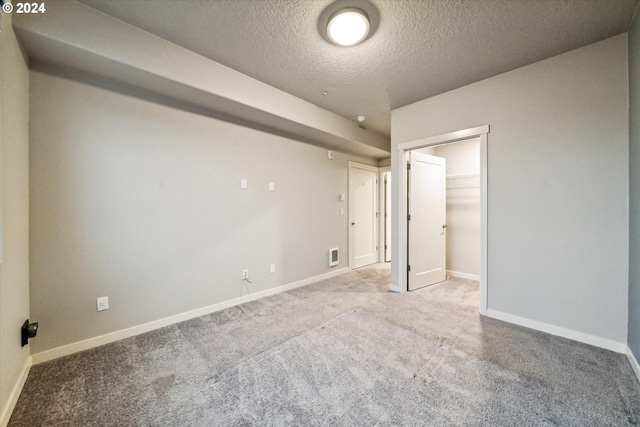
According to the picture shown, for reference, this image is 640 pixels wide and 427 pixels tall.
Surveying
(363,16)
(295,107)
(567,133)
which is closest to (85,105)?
(295,107)

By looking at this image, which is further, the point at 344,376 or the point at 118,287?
the point at 118,287

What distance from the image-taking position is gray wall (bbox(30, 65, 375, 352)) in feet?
6.48

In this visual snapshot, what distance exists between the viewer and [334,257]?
439cm

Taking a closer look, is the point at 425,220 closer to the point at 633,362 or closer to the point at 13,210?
the point at 633,362

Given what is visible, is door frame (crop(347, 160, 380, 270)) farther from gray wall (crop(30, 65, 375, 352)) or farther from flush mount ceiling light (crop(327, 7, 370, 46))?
flush mount ceiling light (crop(327, 7, 370, 46))

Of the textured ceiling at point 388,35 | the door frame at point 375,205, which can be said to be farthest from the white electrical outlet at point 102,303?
the door frame at point 375,205

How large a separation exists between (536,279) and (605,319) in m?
0.51

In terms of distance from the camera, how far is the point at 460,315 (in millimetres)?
2709

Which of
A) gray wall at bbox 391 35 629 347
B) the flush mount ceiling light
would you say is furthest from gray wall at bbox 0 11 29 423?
gray wall at bbox 391 35 629 347

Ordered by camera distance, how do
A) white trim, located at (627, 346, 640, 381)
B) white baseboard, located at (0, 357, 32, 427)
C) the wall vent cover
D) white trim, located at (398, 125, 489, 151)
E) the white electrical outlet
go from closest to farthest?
white baseboard, located at (0, 357, 32, 427) < white trim, located at (627, 346, 640, 381) < the white electrical outlet < white trim, located at (398, 125, 489, 151) < the wall vent cover

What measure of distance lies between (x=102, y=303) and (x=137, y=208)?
0.89m

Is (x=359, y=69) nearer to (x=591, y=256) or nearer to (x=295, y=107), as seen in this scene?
(x=295, y=107)

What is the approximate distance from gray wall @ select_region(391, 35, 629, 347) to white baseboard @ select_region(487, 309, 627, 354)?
29 millimetres

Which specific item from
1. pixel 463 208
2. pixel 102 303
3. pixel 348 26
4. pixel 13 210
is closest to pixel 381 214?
pixel 463 208
